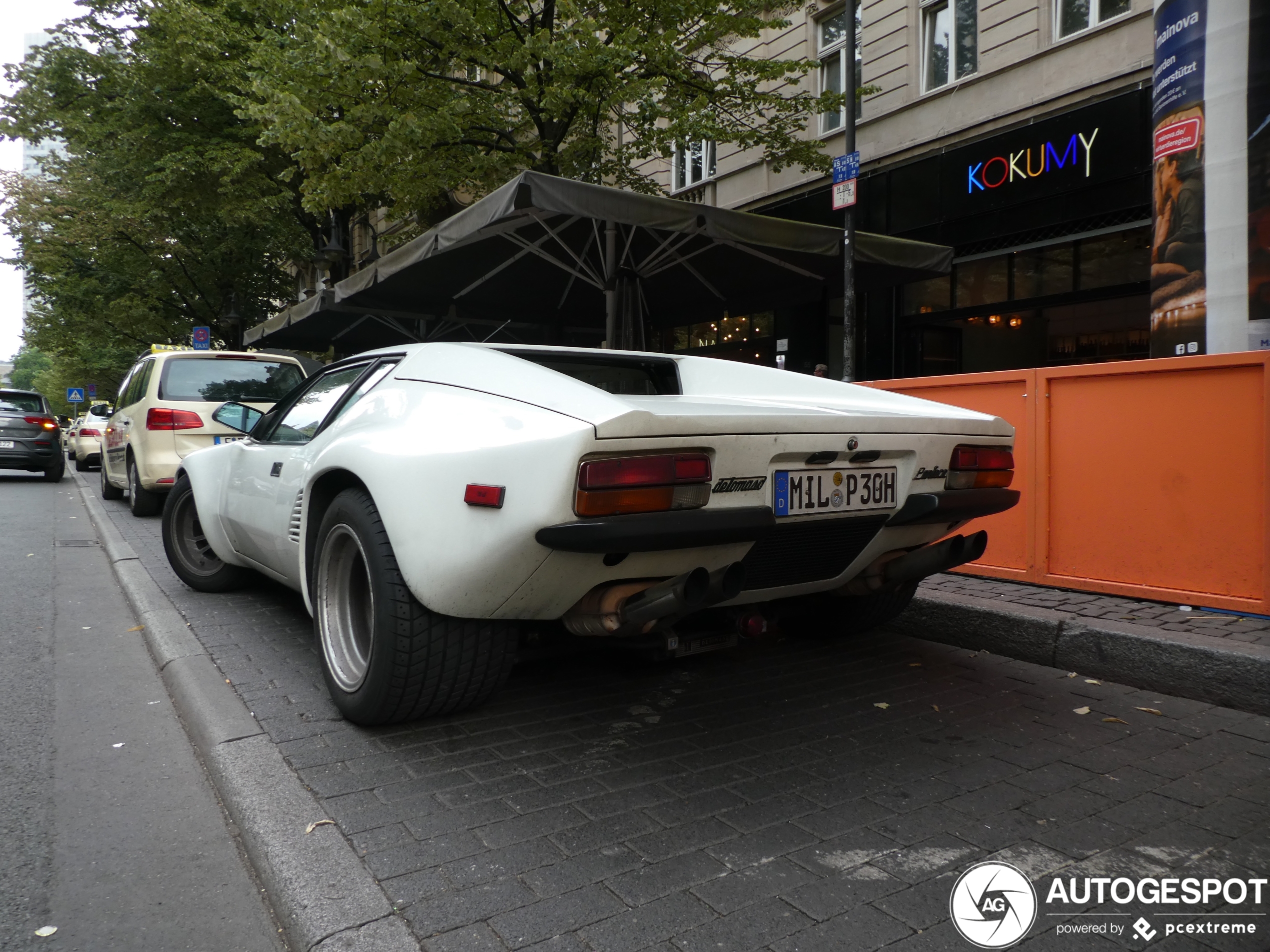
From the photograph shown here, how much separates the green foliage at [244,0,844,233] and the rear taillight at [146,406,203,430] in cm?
428

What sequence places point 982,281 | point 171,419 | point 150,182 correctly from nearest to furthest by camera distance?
point 171,419 → point 982,281 → point 150,182

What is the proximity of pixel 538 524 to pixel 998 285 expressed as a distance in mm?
11344

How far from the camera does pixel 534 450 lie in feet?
7.89

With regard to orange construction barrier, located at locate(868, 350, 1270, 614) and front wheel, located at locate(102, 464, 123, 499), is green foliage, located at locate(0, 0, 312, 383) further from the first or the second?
orange construction barrier, located at locate(868, 350, 1270, 614)

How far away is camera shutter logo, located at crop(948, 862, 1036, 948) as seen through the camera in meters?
1.88

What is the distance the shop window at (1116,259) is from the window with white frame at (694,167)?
7.67 m

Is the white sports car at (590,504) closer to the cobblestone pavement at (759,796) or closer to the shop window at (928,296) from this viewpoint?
the cobblestone pavement at (759,796)

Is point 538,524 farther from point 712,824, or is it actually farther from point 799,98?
point 799,98

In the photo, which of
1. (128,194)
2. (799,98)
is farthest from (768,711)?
(128,194)

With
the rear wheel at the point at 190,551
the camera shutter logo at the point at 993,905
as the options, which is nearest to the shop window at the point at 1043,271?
the rear wheel at the point at 190,551

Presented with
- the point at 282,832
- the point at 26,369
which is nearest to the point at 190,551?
the point at 282,832

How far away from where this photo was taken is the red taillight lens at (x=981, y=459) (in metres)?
3.16

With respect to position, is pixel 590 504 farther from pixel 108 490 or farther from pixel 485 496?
pixel 108 490

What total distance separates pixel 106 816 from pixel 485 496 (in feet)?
4.65
